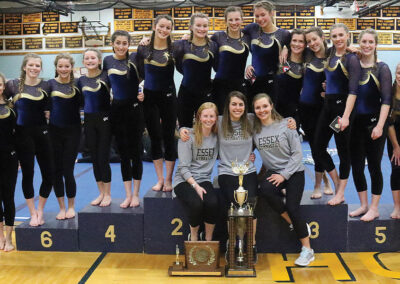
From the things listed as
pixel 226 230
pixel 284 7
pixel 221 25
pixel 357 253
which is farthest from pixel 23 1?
pixel 357 253

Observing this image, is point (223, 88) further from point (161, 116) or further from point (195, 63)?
point (161, 116)

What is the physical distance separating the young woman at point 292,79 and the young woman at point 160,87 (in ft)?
3.06

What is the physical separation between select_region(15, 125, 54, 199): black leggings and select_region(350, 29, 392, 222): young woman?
250 cm

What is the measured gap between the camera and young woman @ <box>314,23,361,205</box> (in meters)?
3.09

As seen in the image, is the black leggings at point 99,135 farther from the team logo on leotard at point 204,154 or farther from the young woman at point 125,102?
the team logo on leotard at point 204,154

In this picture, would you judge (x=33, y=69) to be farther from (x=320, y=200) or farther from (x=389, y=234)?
(x=389, y=234)

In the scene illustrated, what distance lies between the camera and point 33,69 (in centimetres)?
327

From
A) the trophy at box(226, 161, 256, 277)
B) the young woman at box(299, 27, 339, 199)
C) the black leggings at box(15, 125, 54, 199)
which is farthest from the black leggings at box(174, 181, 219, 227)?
the black leggings at box(15, 125, 54, 199)

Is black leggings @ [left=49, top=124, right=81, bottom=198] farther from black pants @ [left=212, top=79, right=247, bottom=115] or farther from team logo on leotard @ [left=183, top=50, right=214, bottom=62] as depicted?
black pants @ [left=212, top=79, right=247, bottom=115]

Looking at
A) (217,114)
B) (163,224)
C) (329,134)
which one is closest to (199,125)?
(217,114)

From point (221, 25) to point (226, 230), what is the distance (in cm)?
827

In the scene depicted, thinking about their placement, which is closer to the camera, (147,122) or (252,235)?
(252,235)

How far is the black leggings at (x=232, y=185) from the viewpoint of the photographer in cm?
300

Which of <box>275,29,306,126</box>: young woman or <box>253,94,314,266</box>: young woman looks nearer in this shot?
<box>253,94,314,266</box>: young woman
